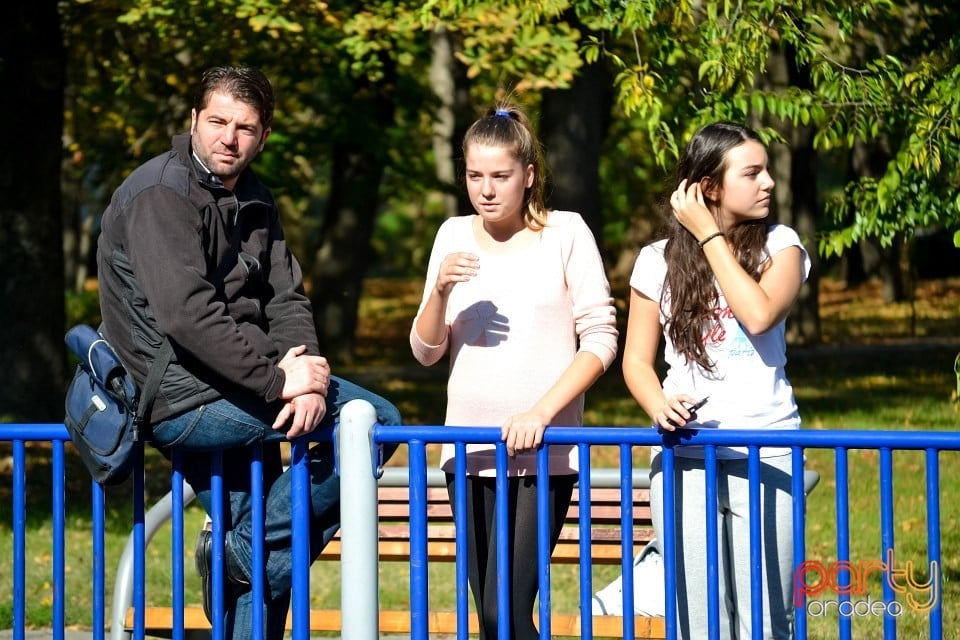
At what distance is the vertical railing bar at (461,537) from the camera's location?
390 centimetres

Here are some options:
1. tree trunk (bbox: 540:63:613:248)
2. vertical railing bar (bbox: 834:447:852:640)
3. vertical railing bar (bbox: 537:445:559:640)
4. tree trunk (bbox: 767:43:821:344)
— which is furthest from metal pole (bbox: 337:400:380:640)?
tree trunk (bbox: 767:43:821:344)

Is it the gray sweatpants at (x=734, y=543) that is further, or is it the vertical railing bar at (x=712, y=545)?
the gray sweatpants at (x=734, y=543)

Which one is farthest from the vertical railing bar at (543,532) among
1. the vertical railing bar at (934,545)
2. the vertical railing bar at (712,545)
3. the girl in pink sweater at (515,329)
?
the vertical railing bar at (934,545)

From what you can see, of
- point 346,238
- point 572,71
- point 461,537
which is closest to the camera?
point 461,537

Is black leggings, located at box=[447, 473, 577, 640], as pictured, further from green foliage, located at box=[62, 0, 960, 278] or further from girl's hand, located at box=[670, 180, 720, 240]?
green foliage, located at box=[62, 0, 960, 278]

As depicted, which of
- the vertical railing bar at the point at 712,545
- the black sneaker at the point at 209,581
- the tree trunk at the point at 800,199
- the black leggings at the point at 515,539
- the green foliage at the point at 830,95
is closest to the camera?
the vertical railing bar at the point at 712,545

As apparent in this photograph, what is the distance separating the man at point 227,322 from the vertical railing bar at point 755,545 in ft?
3.37

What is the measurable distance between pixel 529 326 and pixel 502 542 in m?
0.63

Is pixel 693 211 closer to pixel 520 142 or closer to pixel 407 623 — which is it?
pixel 520 142

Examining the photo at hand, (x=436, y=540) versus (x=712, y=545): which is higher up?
(x=712, y=545)

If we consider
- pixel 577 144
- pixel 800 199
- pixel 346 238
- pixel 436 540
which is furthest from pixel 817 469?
pixel 800 199

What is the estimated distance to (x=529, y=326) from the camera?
4.13 meters

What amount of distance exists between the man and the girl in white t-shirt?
0.81 m

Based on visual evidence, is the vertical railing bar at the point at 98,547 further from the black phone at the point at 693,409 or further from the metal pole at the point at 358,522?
the black phone at the point at 693,409
